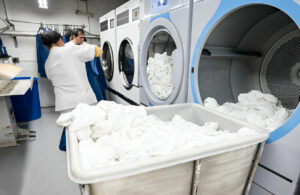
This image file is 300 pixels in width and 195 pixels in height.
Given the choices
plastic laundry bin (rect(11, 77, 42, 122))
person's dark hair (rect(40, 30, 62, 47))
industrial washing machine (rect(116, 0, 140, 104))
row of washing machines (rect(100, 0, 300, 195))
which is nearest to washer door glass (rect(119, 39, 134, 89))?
industrial washing machine (rect(116, 0, 140, 104))

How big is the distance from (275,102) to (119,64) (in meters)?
2.06

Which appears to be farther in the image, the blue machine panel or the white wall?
the white wall

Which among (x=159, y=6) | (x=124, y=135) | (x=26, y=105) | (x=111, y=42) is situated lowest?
(x=26, y=105)

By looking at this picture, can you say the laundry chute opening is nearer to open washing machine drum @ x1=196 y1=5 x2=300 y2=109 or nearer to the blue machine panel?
open washing machine drum @ x1=196 y1=5 x2=300 y2=109

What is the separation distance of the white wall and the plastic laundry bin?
2.51 feet

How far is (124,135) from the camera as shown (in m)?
0.77

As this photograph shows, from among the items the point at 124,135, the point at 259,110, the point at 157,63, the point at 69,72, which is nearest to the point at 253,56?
the point at 259,110

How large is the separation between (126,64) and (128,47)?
25 cm

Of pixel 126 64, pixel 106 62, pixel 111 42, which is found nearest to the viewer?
pixel 126 64

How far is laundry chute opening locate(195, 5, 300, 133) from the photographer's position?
108 cm

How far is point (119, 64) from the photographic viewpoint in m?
2.57

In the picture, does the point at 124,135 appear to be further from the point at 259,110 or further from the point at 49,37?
the point at 49,37

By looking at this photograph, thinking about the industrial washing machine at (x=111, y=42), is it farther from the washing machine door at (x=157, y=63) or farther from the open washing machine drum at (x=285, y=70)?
the open washing machine drum at (x=285, y=70)

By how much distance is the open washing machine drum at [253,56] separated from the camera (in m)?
1.08
